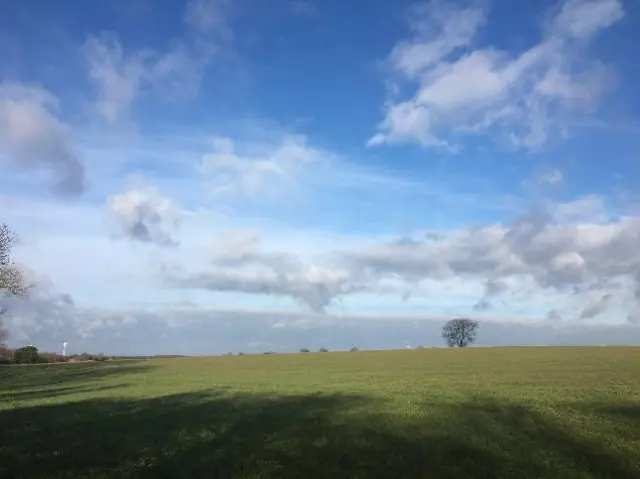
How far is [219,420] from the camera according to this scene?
2583cm

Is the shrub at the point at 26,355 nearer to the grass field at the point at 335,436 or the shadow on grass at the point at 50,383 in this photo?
the shadow on grass at the point at 50,383

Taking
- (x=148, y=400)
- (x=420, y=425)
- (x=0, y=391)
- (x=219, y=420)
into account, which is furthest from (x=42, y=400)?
(x=420, y=425)

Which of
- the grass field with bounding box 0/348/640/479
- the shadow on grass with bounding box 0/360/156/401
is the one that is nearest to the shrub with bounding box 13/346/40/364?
the shadow on grass with bounding box 0/360/156/401

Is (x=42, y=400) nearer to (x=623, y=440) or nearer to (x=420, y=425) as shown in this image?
(x=420, y=425)

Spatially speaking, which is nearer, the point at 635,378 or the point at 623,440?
the point at 623,440

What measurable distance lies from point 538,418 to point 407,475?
10.8 meters

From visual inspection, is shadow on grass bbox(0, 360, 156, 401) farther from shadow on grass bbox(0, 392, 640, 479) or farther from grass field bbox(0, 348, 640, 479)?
shadow on grass bbox(0, 392, 640, 479)

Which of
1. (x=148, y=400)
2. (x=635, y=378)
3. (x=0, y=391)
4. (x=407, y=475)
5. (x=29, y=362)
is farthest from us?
(x=29, y=362)

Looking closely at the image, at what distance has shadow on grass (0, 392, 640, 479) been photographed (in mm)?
16703

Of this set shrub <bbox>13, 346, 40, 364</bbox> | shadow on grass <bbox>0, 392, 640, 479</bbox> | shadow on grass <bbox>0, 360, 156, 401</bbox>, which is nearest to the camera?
shadow on grass <bbox>0, 392, 640, 479</bbox>

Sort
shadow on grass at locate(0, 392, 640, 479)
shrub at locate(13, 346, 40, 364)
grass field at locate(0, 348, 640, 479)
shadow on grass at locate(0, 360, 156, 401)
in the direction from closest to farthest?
shadow on grass at locate(0, 392, 640, 479) → grass field at locate(0, 348, 640, 479) → shadow on grass at locate(0, 360, 156, 401) → shrub at locate(13, 346, 40, 364)

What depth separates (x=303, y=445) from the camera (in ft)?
65.5

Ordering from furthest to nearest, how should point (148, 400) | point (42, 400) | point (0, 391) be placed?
1. point (0, 391)
2. point (42, 400)
3. point (148, 400)

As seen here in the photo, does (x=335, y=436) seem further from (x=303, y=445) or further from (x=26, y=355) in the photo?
(x=26, y=355)
